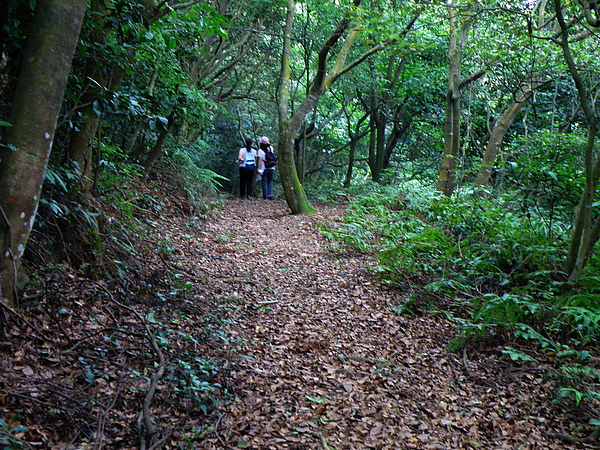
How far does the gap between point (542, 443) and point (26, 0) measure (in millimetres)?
4873

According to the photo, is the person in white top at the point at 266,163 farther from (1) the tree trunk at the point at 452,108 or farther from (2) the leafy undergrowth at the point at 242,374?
(2) the leafy undergrowth at the point at 242,374

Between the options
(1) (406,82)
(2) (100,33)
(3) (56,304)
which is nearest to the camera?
(3) (56,304)

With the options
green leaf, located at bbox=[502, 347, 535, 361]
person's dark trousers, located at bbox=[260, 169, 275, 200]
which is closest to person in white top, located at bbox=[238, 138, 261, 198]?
person's dark trousers, located at bbox=[260, 169, 275, 200]

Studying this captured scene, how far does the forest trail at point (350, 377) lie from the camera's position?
3121 millimetres

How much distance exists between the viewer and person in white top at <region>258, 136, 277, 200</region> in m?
13.6

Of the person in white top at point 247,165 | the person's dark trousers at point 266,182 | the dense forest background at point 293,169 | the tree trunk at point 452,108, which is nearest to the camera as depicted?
the dense forest background at point 293,169

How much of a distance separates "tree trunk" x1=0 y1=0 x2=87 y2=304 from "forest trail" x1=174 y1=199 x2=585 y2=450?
1.86 meters

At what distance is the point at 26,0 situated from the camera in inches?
128

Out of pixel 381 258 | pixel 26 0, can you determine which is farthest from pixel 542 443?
pixel 26 0

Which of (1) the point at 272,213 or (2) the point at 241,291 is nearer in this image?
(2) the point at 241,291

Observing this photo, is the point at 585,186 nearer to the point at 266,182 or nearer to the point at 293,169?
the point at 293,169

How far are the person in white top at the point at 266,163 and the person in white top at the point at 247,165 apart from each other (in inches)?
7.0

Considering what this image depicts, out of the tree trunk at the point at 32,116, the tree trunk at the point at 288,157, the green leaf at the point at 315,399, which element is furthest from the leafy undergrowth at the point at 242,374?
the tree trunk at the point at 288,157

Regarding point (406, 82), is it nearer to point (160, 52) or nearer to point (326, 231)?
point (326, 231)
